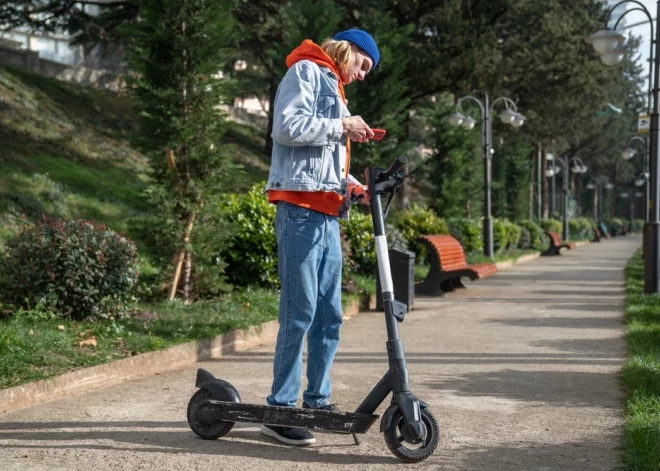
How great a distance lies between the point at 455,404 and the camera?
19.1 feet

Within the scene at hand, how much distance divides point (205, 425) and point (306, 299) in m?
0.83

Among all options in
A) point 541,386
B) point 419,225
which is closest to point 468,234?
point 419,225

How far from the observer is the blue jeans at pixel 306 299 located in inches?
183

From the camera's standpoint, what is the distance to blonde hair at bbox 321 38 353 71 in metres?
4.68

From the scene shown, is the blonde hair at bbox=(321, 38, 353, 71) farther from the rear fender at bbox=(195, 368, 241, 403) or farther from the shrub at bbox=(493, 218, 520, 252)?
the shrub at bbox=(493, 218, 520, 252)

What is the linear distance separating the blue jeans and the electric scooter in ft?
0.61

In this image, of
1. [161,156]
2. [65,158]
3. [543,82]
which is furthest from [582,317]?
[543,82]

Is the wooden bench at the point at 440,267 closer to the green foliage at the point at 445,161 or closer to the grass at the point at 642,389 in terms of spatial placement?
the grass at the point at 642,389

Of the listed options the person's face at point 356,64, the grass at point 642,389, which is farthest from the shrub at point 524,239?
the person's face at point 356,64

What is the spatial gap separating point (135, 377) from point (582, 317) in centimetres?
616

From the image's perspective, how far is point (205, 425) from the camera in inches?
189

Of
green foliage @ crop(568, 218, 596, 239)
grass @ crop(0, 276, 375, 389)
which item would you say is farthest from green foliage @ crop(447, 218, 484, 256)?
green foliage @ crop(568, 218, 596, 239)

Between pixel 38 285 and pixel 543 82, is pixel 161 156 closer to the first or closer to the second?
pixel 38 285

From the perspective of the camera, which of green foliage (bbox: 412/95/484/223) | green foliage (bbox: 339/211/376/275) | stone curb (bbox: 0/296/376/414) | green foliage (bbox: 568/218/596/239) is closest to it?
stone curb (bbox: 0/296/376/414)
